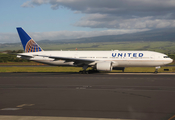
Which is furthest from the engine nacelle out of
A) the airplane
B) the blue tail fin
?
the blue tail fin

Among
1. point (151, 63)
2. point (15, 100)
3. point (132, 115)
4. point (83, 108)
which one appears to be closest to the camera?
point (132, 115)

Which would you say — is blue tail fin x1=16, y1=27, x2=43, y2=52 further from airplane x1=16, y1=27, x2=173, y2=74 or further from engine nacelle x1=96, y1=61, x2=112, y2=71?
engine nacelle x1=96, y1=61, x2=112, y2=71

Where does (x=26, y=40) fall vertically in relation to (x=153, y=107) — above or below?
above

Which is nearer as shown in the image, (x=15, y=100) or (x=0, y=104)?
(x=0, y=104)

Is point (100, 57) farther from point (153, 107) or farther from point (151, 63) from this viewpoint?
point (153, 107)

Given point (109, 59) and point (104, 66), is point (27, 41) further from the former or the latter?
point (104, 66)

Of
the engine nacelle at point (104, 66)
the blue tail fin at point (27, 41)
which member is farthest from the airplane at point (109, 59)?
the blue tail fin at point (27, 41)

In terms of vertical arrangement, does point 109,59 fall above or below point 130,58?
below

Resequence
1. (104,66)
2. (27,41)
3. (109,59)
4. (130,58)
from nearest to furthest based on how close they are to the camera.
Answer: (104,66) → (130,58) → (109,59) → (27,41)

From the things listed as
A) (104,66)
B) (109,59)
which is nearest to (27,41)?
(109,59)

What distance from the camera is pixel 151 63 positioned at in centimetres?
3884

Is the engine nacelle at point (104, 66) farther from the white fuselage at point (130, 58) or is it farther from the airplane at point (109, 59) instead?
the white fuselage at point (130, 58)

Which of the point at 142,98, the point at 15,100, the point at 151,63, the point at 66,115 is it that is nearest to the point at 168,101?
the point at 142,98

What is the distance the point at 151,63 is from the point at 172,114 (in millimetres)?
27684
